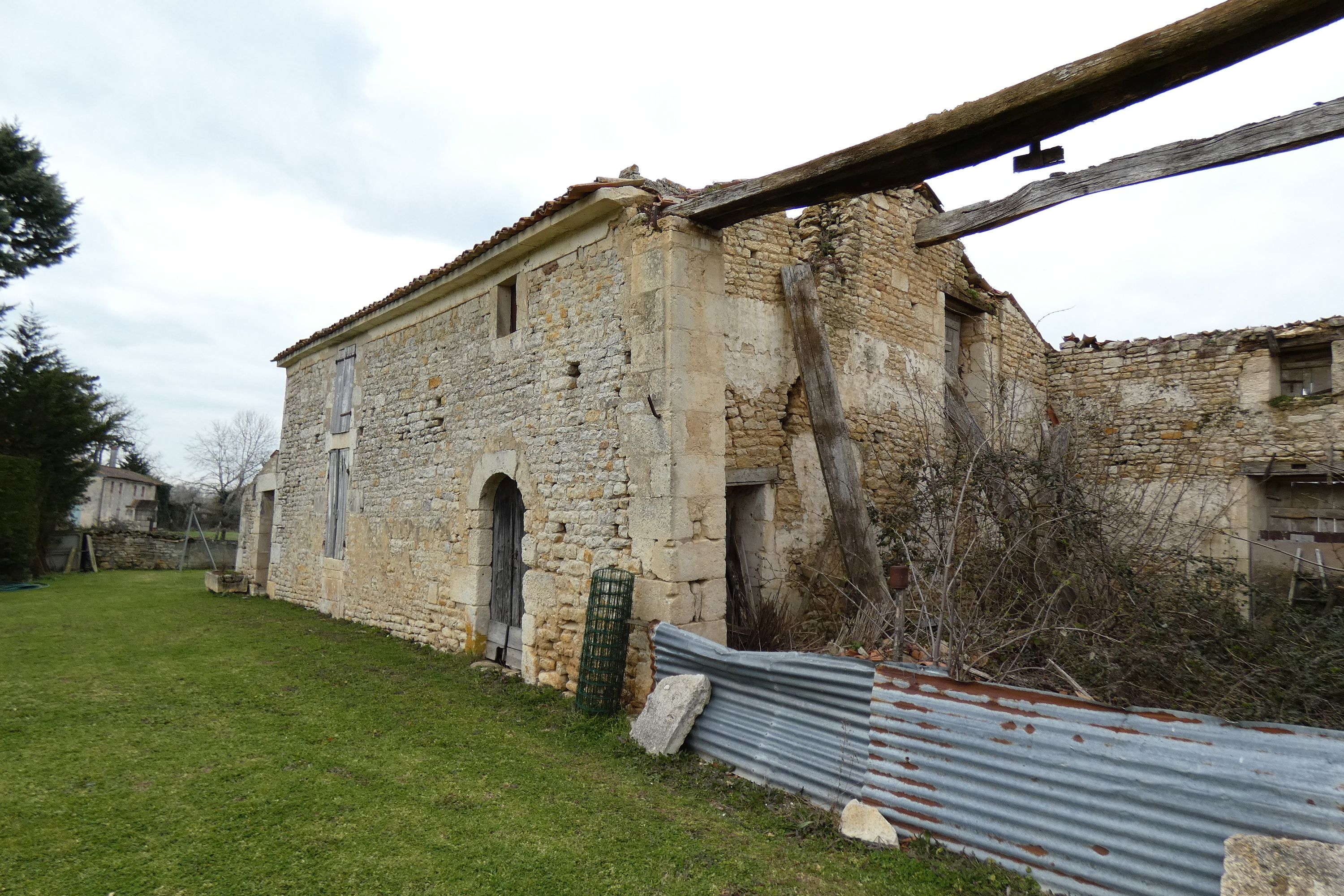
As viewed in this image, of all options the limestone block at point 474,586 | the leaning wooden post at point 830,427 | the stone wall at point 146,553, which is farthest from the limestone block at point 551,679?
the stone wall at point 146,553

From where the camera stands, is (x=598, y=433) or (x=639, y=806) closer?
(x=639, y=806)

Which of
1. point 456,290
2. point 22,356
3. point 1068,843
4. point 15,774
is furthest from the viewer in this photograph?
point 22,356

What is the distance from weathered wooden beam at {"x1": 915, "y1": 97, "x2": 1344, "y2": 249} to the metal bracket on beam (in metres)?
1.36

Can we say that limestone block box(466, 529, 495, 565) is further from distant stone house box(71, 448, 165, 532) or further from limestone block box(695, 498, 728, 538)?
distant stone house box(71, 448, 165, 532)

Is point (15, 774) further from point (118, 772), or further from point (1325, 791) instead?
point (1325, 791)

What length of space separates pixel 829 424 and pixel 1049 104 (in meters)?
3.61

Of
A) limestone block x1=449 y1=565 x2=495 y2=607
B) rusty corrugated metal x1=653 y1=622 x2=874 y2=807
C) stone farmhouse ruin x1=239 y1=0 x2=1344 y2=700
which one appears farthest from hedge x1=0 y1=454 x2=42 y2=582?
rusty corrugated metal x1=653 y1=622 x2=874 y2=807

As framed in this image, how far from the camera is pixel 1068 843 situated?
2.93 metres

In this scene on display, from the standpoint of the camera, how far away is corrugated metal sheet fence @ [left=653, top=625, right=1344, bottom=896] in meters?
2.55

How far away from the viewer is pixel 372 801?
4109 mm

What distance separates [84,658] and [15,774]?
3918 millimetres

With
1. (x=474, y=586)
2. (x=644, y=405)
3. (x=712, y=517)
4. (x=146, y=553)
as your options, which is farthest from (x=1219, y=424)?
(x=146, y=553)

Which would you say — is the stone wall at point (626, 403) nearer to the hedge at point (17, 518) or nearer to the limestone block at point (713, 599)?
the limestone block at point (713, 599)


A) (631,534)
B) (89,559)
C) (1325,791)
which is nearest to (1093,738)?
(1325,791)
